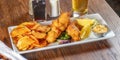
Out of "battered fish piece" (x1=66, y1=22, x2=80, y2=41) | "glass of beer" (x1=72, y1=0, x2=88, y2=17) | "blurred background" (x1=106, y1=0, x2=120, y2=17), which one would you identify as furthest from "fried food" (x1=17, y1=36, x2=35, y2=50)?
"blurred background" (x1=106, y1=0, x2=120, y2=17)

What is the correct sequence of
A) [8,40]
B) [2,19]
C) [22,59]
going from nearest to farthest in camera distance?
[22,59], [8,40], [2,19]

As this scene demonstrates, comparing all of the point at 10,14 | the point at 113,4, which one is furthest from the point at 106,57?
the point at 113,4

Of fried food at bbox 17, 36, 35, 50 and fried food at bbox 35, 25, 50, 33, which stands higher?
fried food at bbox 35, 25, 50, 33

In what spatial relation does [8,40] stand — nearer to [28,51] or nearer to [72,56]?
[28,51]

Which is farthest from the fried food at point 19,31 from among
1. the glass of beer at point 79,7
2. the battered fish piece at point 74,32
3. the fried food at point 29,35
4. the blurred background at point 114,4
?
the blurred background at point 114,4

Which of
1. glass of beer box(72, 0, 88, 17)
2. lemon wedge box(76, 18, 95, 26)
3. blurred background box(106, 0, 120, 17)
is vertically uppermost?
glass of beer box(72, 0, 88, 17)

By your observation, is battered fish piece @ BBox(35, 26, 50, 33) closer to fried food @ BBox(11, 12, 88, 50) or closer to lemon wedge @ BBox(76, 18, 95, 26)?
fried food @ BBox(11, 12, 88, 50)
